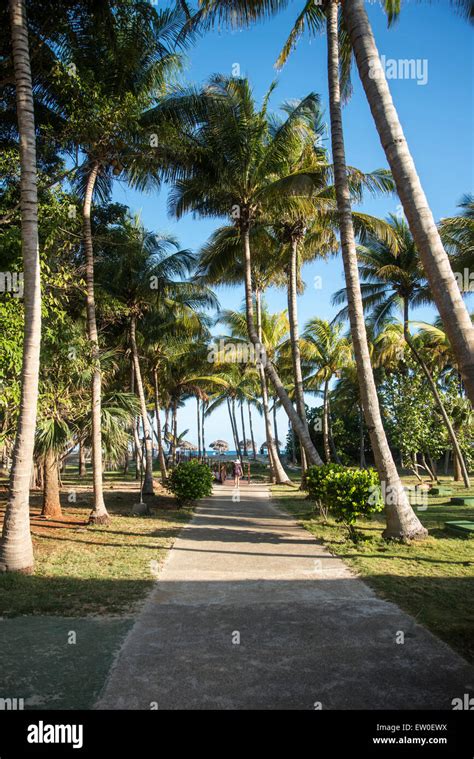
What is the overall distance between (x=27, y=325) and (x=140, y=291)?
1167cm

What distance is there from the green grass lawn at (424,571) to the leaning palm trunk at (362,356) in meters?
0.43

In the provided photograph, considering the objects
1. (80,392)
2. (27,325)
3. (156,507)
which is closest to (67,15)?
(27,325)

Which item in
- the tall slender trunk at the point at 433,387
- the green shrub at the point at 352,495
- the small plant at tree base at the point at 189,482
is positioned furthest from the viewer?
the tall slender trunk at the point at 433,387

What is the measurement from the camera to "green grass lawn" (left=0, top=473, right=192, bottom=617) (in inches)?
238

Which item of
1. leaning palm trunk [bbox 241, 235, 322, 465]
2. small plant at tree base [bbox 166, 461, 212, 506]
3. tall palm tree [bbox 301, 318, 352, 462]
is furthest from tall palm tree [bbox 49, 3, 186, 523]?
tall palm tree [bbox 301, 318, 352, 462]

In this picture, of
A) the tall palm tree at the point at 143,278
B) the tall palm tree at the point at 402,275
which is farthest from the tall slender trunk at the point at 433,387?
the tall palm tree at the point at 143,278

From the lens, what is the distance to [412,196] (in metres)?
5.41

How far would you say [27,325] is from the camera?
7590 mm

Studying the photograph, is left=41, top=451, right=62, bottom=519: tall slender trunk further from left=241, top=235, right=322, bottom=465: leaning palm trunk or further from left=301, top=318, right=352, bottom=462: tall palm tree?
left=301, top=318, right=352, bottom=462: tall palm tree

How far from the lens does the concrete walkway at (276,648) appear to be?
11.9 feet

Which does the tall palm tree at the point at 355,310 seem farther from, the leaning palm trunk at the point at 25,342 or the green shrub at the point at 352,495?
the leaning palm trunk at the point at 25,342

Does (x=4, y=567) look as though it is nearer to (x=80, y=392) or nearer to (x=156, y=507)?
(x=80, y=392)

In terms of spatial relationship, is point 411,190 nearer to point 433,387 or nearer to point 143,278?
point 143,278
